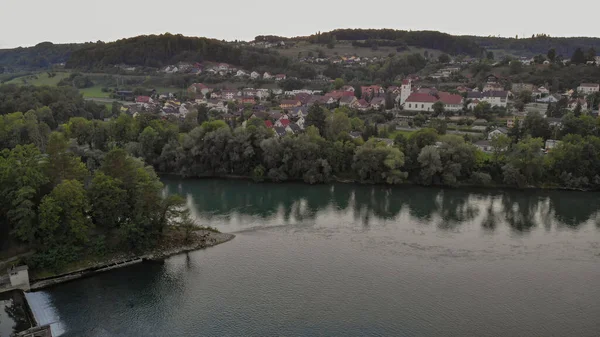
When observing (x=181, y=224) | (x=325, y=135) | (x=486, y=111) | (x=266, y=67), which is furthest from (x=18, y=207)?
(x=266, y=67)

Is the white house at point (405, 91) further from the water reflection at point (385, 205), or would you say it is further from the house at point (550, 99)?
the water reflection at point (385, 205)

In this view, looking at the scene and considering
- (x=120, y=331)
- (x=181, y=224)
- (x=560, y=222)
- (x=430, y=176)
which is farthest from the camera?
(x=430, y=176)

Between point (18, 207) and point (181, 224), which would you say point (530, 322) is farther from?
point (18, 207)

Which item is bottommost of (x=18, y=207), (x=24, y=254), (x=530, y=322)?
(x=530, y=322)

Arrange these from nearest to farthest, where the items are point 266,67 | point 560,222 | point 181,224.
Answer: point 181,224, point 560,222, point 266,67

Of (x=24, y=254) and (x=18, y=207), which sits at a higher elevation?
(x=18, y=207)

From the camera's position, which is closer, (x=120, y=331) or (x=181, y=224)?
(x=120, y=331)

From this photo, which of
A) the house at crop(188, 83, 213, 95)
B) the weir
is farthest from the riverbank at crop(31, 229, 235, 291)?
the house at crop(188, 83, 213, 95)

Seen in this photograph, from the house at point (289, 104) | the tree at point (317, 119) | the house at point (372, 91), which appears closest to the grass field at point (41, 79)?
the house at point (289, 104)
